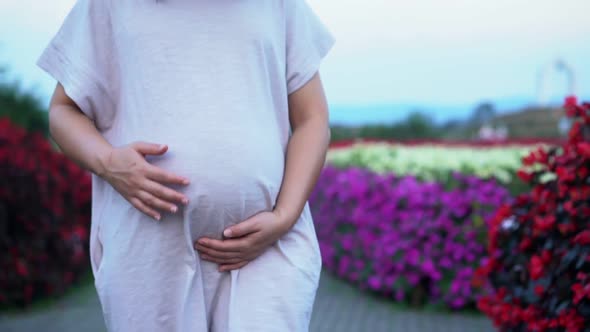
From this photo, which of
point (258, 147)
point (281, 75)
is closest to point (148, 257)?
point (258, 147)

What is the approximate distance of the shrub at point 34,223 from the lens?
6.10 meters

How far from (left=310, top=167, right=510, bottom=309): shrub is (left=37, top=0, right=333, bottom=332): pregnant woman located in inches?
169

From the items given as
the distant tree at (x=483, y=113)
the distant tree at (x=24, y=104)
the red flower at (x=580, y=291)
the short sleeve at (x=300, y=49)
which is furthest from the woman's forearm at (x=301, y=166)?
the distant tree at (x=483, y=113)

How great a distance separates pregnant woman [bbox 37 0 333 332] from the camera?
1.83 meters

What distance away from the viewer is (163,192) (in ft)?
5.84


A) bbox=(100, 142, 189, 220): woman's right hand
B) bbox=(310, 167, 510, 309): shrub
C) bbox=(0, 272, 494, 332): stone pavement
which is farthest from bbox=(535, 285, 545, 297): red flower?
bbox=(310, 167, 510, 309): shrub

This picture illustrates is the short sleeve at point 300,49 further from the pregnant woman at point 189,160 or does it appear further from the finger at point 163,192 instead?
the finger at point 163,192

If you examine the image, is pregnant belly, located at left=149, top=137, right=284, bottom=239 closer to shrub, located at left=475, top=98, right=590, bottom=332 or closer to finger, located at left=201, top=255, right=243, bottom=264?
finger, located at left=201, top=255, right=243, bottom=264

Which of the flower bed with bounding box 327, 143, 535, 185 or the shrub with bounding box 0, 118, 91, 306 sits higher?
the flower bed with bounding box 327, 143, 535, 185

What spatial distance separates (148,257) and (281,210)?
34cm

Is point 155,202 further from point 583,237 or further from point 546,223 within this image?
point 546,223

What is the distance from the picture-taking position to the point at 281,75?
1.97 meters

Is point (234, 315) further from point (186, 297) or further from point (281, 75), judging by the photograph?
point (281, 75)

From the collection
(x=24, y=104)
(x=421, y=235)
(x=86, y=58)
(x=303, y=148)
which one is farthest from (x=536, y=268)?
(x=24, y=104)
